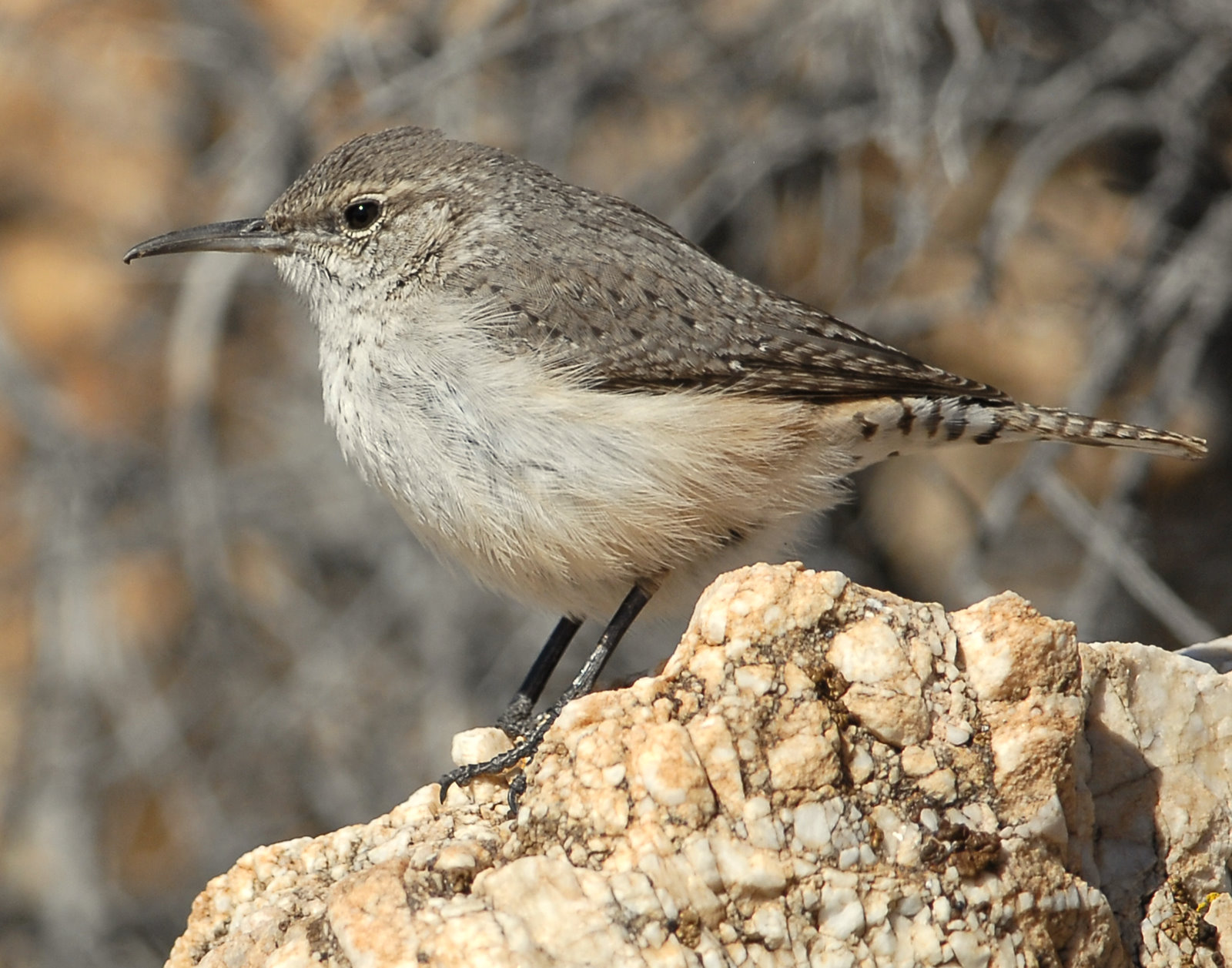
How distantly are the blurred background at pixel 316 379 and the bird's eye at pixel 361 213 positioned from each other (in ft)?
5.37

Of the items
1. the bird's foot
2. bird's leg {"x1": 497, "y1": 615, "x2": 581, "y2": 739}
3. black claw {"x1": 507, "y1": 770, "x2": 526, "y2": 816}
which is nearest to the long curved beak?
bird's leg {"x1": 497, "y1": 615, "x2": 581, "y2": 739}

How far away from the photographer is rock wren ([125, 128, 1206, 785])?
4.43 metres

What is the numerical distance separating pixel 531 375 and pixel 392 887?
1.85 m

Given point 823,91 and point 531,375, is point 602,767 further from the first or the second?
point 823,91

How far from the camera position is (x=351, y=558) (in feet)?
28.2

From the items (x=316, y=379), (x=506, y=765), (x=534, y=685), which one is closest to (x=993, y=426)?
Result: (x=534, y=685)

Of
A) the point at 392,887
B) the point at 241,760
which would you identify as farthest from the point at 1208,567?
the point at 392,887

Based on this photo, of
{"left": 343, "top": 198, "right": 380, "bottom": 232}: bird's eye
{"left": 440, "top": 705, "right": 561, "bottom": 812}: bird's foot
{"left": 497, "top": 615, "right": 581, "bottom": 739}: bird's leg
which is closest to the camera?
{"left": 440, "top": 705, "right": 561, "bottom": 812}: bird's foot

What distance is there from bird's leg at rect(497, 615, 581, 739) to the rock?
1.17 metres

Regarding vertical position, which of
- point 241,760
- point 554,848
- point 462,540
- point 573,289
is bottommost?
point 554,848

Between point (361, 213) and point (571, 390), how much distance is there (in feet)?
3.76

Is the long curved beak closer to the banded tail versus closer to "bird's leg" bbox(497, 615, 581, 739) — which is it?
"bird's leg" bbox(497, 615, 581, 739)

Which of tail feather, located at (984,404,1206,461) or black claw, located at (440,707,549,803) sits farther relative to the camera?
tail feather, located at (984,404,1206,461)

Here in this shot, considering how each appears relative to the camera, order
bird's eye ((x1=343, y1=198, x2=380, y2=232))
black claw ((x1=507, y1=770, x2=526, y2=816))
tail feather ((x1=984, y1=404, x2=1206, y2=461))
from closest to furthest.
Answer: black claw ((x1=507, y1=770, x2=526, y2=816)) < tail feather ((x1=984, y1=404, x2=1206, y2=461)) < bird's eye ((x1=343, y1=198, x2=380, y2=232))
